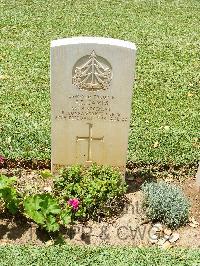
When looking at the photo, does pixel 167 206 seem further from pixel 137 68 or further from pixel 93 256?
pixel 137 68

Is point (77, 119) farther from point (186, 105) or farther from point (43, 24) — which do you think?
point (43, 24)

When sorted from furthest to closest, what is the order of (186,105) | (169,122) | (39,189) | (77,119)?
1. (186,105)
2. (169,122)
3. (39,189)
4. (77,119)

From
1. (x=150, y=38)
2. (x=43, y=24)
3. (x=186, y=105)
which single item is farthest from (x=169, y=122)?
(x=43, y=24)

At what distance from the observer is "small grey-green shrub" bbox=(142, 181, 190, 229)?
5000 mm

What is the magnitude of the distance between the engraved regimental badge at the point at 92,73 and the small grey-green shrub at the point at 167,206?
137 centimetres

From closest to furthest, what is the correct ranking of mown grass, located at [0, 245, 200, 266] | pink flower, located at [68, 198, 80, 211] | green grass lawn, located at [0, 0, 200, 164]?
mown grass, located at [0, 245, 200, 266]
pink flower, located at [68, 198, 80, 211]
green grass lawn, located at [0, 0, 200, 164]

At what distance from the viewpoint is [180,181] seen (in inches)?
224

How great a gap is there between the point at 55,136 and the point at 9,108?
201 centimetres

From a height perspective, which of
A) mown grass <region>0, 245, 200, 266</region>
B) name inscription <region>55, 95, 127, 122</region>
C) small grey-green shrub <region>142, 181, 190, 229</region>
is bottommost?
mown grass <region>0, 245, 200, 266</region>

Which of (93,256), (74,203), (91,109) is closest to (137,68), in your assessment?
(91,109)

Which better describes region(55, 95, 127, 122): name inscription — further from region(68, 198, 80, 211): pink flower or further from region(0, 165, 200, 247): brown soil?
region(0, 165, 200, 247): brown soil

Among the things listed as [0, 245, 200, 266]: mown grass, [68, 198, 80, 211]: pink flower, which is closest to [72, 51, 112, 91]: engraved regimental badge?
[68, 198, 80, 211]: pink flower

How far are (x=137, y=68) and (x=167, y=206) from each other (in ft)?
12.3

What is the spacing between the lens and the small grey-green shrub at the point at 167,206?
5000 mm
